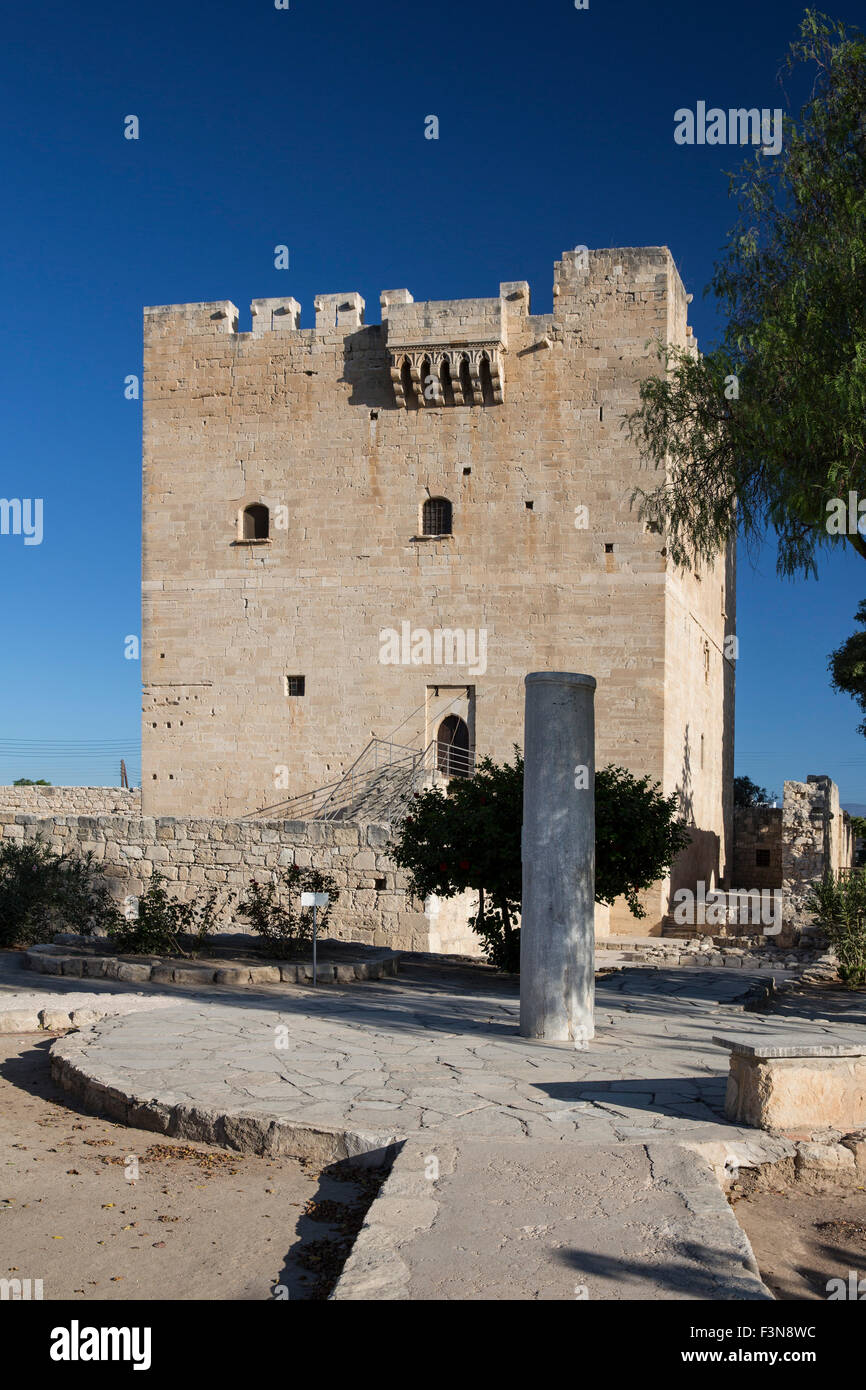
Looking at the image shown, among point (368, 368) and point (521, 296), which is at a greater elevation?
point (521, 296)

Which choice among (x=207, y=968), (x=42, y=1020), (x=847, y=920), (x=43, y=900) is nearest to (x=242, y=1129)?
(x=42, y=1020)

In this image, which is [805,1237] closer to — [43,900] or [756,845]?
[43,900]

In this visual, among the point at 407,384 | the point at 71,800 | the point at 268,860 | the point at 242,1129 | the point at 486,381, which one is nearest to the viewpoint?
the point at 242,1129

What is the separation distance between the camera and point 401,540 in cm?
2062

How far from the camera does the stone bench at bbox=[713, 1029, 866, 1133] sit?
500cm

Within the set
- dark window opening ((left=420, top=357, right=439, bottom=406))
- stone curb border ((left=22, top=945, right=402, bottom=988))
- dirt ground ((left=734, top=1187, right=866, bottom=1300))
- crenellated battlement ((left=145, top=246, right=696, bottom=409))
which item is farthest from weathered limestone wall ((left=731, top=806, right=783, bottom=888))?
dirt ground ((left=734, top=1187, right=866, bottom=1300))

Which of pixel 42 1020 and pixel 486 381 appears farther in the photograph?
pixel 486 381

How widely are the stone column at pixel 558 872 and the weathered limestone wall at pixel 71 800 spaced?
2136 centimetres

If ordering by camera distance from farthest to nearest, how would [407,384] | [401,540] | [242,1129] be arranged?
[401,540] < [407,384] < [242,1129]

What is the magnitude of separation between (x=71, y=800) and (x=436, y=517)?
42.1ft

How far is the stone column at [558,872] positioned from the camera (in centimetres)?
721

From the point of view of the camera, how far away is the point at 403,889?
1421 centimetres

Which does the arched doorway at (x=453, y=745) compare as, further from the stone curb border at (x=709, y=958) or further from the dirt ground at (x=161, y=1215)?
the dirt ground at (x=161, y=1215)

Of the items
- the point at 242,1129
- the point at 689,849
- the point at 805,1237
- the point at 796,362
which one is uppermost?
the point at 796,362
